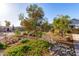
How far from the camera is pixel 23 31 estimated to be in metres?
1.42

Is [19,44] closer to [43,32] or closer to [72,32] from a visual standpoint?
[43,32]

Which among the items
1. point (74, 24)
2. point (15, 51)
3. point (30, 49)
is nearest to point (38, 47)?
point (30, 49)

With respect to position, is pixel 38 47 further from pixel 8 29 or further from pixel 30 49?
pixel 8 29

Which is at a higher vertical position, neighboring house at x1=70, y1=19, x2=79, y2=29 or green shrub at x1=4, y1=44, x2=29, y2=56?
neighboring house at x1=70, y1=19, x2=79, y2=29

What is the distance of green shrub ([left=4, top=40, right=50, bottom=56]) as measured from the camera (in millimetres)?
1395

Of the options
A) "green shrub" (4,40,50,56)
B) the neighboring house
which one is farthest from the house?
the neighboring house

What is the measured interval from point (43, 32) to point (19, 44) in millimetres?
215

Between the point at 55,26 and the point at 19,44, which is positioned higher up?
the point at 55,26

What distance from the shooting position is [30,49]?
1.40 m

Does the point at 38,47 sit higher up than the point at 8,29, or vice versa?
the point at 8,29

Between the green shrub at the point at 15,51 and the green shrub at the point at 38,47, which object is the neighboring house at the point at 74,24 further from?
the green shrub at the point at 15,51

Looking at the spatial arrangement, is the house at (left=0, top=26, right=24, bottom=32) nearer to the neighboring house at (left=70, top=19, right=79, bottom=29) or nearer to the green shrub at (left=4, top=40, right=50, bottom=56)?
the green shrub at (left=4, top=40, right=50, bottom=56)

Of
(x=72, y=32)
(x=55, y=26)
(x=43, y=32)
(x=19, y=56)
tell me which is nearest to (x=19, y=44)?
(x=19, y=56)

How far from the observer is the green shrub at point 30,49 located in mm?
1395
